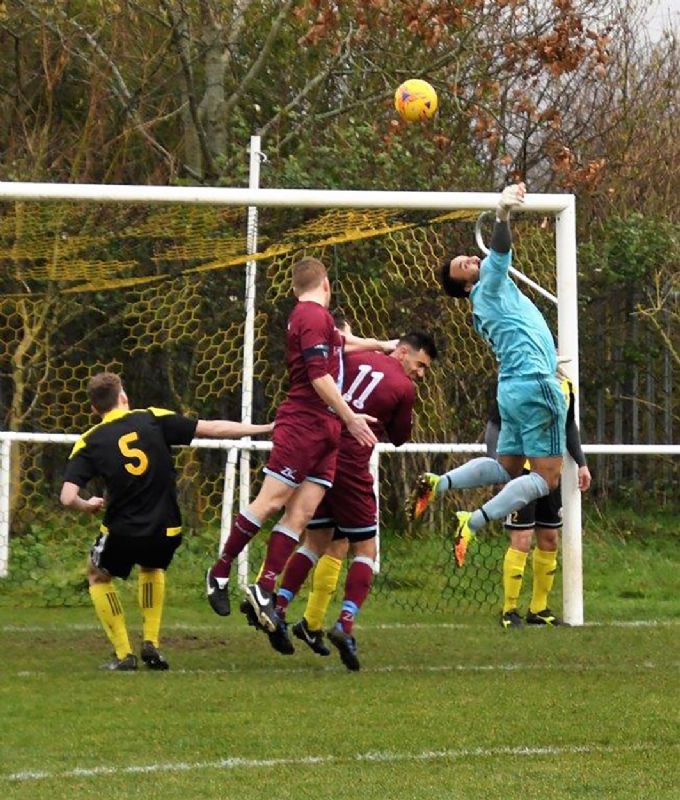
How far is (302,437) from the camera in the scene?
8344 mm

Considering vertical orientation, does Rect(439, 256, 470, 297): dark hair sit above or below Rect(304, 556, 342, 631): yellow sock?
above

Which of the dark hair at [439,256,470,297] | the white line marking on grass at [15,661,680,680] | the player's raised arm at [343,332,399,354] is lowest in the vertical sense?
the white line marking on grass at [15,661,680,680]

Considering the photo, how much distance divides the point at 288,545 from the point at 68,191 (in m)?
Answer: 2.75

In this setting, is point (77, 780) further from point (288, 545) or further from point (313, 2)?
point (313, 2)

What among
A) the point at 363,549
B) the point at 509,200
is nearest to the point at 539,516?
the point at 363,549

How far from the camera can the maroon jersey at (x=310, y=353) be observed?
819 cm

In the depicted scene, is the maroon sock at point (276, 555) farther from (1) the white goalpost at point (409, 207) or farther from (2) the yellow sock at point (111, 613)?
(1) the white goalpost at point (409, 207)

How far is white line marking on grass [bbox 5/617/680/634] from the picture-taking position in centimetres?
1014

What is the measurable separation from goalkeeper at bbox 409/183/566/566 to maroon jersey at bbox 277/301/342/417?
1154 millimetres

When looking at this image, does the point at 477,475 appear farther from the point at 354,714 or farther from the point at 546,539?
the point at 354,714

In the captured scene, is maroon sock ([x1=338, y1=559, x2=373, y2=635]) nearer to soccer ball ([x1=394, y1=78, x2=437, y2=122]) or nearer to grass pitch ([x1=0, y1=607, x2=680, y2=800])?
grass pitch ([x1=0, y1=607, x2=680, y2=800])

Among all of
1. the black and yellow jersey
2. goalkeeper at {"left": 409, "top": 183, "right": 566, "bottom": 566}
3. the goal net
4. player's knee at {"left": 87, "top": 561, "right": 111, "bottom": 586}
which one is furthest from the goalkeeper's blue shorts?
player's knee at {"left": 87, "top": 561, "right": 111, "bottom": 586}

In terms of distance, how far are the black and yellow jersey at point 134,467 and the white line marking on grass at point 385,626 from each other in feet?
6.34

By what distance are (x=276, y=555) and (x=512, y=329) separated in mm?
2016
